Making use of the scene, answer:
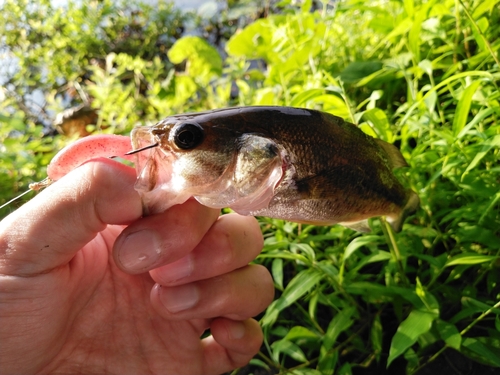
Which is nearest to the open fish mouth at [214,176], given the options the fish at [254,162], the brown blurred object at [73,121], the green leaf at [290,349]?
the fish at [254,162]

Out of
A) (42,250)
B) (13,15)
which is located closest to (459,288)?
(42,250)

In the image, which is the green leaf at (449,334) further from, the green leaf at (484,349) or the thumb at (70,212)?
the thumb at (70,212)

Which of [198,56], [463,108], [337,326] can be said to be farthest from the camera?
[198,56]

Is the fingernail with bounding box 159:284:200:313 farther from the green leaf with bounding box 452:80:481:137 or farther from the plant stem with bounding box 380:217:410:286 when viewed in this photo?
the green leaf with bounding box 452:80:481:137

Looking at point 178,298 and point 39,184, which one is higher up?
point 39,184

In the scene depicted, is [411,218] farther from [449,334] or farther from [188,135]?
[188,135]

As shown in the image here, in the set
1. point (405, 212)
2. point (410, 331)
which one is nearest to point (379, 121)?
point (405, 212)
